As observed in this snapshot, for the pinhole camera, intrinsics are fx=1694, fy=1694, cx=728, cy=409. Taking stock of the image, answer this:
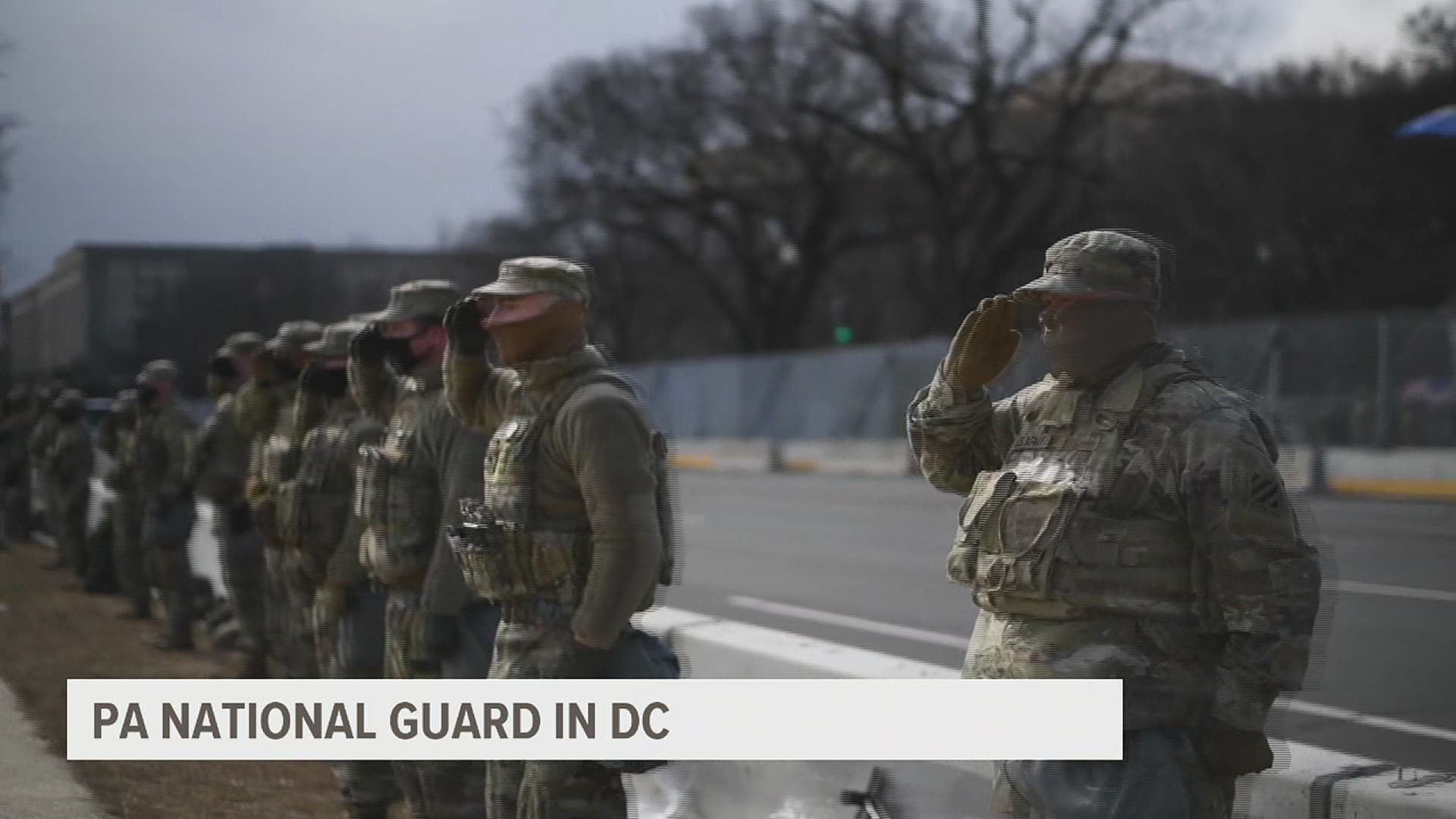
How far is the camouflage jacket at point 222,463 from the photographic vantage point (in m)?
9.74

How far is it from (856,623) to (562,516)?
6.53 meters

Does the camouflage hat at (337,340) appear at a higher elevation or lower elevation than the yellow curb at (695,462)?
higher

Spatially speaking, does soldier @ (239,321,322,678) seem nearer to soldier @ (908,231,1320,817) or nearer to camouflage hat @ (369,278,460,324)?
camouflage hat @ (369,278,460,324)

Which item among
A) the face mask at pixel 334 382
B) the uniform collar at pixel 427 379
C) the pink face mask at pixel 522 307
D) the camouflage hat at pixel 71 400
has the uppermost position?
the pink face mask at pixel 522 307

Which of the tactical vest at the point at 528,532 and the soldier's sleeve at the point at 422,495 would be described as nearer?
the tactical vest at the point at 528,532

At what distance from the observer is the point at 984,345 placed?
3.37 meters

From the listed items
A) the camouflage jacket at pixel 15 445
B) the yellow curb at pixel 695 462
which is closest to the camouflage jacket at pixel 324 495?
the camouflage jacket at pixel 15 445

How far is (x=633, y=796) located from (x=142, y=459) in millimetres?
6601

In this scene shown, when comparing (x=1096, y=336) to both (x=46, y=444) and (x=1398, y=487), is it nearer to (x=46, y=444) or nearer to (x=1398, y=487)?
(x=46, y=444)

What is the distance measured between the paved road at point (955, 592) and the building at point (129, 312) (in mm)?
3697

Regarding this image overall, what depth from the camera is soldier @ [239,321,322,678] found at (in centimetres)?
775

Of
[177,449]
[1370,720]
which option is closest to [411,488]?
[1370,720]

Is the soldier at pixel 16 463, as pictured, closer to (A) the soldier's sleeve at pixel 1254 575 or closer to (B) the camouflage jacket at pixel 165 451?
(B) the camouflage jacket at pixel 165 451

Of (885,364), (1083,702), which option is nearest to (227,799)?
(1083,702)
